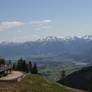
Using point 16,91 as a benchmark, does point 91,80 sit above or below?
below

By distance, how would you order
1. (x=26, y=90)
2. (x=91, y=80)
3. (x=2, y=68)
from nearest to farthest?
(x=26, y=90)
(x=2, y=68)
(x=91, y=80)

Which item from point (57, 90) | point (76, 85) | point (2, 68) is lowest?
point (76, 85)

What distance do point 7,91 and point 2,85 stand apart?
6006 millimetres

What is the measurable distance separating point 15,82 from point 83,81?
14076 centimetres

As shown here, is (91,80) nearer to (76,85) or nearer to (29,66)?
(76,85)

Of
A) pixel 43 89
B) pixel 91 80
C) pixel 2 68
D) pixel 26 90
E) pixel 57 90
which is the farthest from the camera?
pixel 91 80

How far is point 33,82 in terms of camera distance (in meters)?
72.3

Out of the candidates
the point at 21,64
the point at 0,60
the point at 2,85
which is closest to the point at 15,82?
the point at 2,85

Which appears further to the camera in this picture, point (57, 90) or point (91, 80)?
point (91, 80)

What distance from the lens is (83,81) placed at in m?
198

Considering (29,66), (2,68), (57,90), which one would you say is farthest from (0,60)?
(29,66)

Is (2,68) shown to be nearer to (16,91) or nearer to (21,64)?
(16,91)

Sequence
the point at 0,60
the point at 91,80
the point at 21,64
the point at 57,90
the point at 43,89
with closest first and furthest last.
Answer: the point at 43,89 < the point at 57,90 < the point at 0,60 < the point at 21,64 < the point at 91,80

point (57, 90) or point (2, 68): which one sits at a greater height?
point (2, 68)
